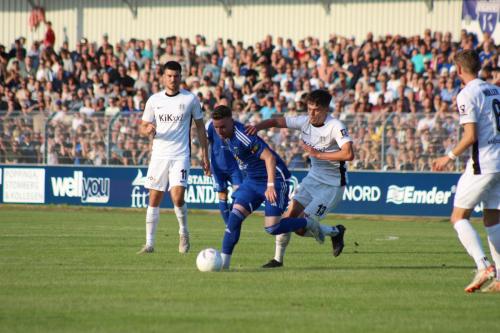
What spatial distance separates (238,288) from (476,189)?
2530 mm

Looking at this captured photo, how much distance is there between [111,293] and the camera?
9055 millimetres

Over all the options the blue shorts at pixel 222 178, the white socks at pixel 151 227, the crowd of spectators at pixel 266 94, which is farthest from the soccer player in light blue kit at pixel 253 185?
the crowd of spectators at pixel 266 94

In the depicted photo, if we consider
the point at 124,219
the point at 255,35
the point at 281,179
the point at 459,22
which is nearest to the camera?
the point at 281,179

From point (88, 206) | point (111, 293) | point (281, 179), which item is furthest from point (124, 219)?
point (111, 293)

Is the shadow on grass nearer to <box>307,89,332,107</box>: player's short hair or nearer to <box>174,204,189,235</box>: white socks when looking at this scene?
<box>307,89,332,107</box>: player's short hair

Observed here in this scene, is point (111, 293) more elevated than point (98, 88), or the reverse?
point (98, 88)

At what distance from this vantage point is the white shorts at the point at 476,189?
9297mm

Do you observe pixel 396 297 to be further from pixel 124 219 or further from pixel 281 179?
pixel 124 219

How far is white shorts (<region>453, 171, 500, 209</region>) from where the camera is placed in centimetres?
930

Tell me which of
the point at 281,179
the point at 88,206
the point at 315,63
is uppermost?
the point at 315,63

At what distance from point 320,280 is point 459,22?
2117 centimetres

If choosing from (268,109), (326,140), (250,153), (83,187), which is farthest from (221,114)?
(83,187)

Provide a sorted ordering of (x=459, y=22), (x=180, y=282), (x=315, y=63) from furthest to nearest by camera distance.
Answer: (x=459, y=22) → (x=315, y=63) → (x=180, y=282)

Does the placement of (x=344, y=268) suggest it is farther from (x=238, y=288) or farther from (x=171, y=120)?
(x=171, y=120)
